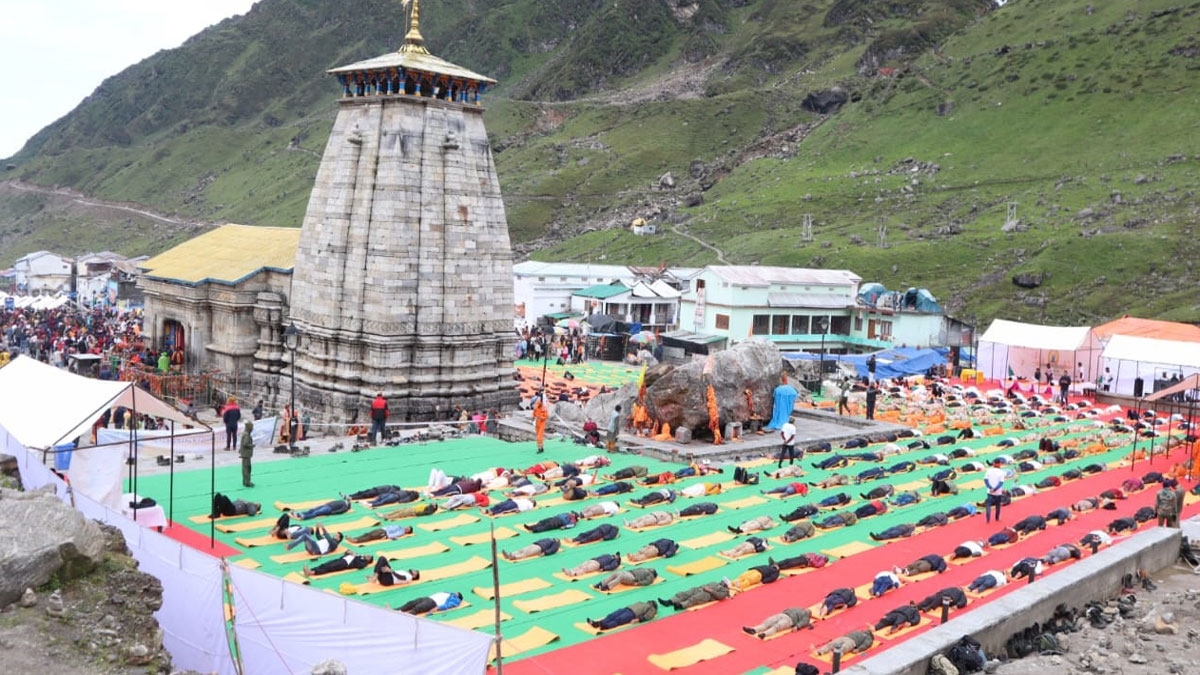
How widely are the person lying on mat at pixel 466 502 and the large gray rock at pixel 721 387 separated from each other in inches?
350

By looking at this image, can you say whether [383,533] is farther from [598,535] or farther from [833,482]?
[833,482]

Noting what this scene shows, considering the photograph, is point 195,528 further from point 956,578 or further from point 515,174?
point 515,174

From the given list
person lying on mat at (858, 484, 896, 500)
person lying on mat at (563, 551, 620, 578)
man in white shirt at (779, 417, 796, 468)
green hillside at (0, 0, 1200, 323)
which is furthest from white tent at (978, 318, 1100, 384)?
person lying on mat at (563, 551, 620, 578)

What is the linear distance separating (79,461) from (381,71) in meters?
18.3

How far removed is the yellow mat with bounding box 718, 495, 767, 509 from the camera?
24.3 metres

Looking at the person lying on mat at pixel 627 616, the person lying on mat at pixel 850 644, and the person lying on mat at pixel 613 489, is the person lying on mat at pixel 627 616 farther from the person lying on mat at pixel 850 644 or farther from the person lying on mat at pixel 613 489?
the person lying on mat at pixel 613 489

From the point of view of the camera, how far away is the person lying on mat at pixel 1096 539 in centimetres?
2152

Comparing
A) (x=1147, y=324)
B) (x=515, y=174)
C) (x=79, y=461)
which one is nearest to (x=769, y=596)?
(x=79, y=461)

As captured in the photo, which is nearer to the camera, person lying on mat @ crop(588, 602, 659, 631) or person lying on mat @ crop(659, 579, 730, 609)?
person lying on mat @ crop(588, 602, 659, 631)

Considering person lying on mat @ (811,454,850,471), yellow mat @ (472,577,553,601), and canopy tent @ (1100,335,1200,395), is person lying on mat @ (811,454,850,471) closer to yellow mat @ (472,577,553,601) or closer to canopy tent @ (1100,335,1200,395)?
yellow mat @ (472,577,553,601)

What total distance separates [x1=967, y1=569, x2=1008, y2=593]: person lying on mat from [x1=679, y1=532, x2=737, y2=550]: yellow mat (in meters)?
5.06

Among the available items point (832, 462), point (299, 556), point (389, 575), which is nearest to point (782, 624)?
point (389, 575)

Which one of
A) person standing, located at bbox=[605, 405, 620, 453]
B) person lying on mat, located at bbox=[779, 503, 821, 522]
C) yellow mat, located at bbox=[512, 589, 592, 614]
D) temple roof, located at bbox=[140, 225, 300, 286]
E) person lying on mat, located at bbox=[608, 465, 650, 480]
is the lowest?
yellow mat, located at bbox=[512, 589, 592, 614]

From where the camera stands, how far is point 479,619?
16.6m
